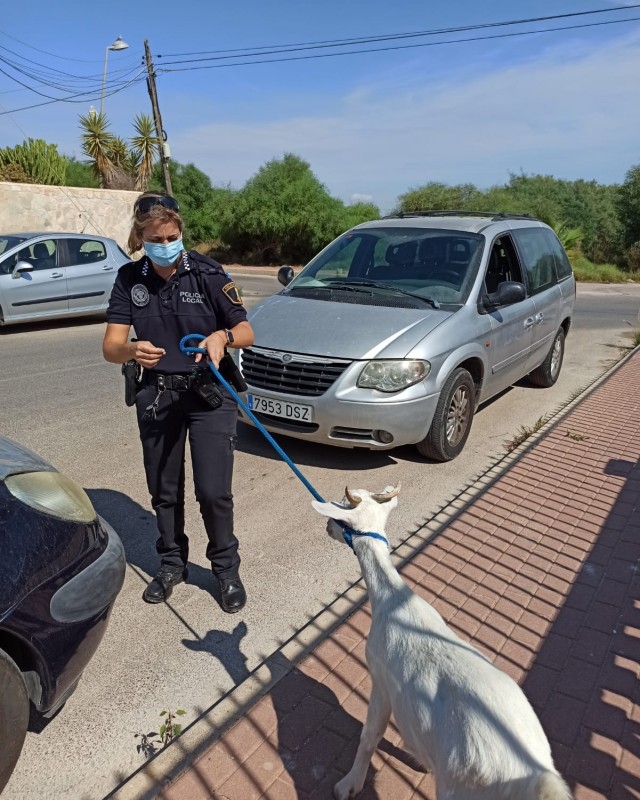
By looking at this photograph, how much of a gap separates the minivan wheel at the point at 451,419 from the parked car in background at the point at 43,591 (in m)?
3.15

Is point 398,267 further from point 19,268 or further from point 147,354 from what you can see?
point 19,268

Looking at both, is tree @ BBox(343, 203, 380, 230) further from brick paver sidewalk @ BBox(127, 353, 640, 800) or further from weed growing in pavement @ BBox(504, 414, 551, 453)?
brick paver sidewalk @ BBox(127, 353, 640, 800)

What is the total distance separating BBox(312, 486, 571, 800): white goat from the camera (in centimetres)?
157

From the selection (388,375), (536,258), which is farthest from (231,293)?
(536,258)

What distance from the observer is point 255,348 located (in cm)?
503

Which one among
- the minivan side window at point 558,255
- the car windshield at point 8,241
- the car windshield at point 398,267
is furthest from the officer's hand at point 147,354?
the car windshield at point 8,241

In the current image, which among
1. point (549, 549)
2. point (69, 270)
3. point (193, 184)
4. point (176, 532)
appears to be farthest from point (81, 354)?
point (193, 184)

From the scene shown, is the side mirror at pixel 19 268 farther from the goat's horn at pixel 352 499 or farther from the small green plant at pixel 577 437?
the goat's horn at pixel 352 499

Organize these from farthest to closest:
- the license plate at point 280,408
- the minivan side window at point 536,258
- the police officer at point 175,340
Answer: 1. the minivan side window at point 536,258
2. the license plate at point 280,408
3. the police officer at point 175,340

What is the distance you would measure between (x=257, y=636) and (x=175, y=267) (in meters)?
1.87

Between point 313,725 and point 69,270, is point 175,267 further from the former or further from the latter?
point 69,270

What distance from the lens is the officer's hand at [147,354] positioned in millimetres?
2809

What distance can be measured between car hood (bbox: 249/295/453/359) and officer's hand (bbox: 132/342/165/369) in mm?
2031

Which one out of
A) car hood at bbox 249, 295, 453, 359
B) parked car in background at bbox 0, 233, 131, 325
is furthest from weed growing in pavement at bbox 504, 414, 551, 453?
parked car in background at bbox 0, 233, 131, 325
